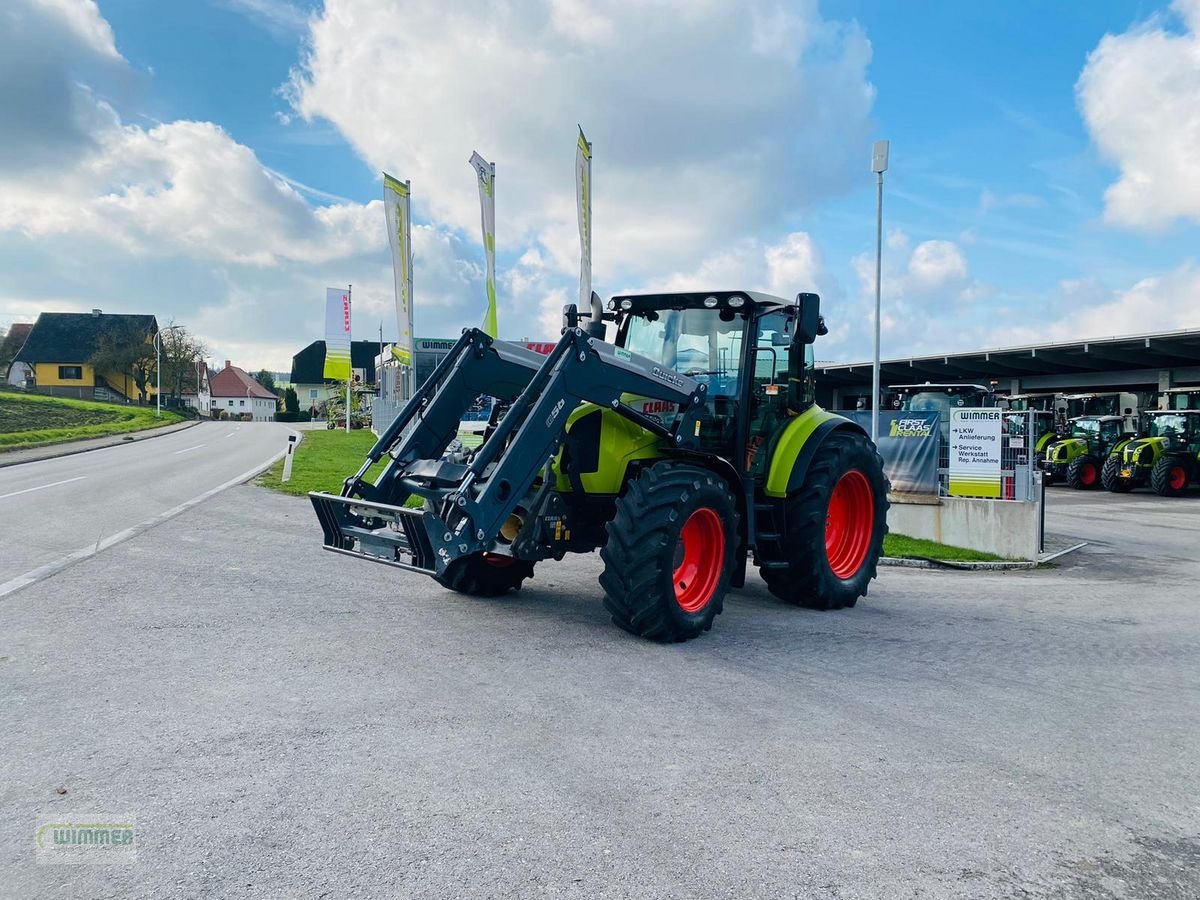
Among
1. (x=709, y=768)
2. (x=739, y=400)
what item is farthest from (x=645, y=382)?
(x=709, y=768)

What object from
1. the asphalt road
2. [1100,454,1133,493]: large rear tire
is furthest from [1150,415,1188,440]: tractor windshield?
the asphalt road

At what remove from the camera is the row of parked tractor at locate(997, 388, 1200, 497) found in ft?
83.5

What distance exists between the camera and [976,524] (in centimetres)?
1359

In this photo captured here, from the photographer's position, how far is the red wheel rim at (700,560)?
6742 millimetres

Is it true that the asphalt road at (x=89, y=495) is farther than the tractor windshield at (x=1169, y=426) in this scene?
No

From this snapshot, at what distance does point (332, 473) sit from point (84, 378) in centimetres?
6521

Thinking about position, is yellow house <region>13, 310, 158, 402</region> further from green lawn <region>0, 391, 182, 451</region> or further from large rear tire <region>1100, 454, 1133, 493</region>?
large rear tire <region>1100, 454, 1133, 493</region>

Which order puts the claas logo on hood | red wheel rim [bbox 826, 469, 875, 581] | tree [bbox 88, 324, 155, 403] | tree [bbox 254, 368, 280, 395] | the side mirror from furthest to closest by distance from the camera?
tree [bbox 254, 368, 280, 395]
tree [bbox 88, 324, 155, 403]
the claas logo on hood
red wheel rim [bbox 826, 469, 875, 581]
the side mirror

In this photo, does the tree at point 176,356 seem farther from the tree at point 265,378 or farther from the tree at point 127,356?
the tree at point 265,378

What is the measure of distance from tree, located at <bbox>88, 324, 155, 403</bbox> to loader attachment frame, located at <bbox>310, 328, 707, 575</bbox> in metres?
74.3

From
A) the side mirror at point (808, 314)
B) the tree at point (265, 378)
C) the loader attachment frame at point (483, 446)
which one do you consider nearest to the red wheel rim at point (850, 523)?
the side mirror at point (808, 314)

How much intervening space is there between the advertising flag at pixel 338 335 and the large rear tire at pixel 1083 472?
2319cm

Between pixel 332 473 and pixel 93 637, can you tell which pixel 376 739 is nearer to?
pixel 93 637

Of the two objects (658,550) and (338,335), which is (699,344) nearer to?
(658,550)
